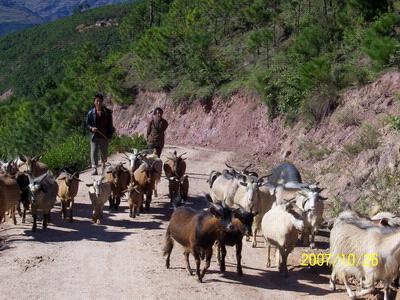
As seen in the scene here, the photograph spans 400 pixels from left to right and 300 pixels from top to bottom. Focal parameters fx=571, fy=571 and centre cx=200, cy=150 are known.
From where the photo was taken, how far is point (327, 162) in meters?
14.8

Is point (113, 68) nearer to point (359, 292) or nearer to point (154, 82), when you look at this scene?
point (154, 82)

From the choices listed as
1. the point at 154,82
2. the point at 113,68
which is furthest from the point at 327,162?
the point at 113,68

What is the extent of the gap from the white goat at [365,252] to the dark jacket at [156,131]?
271 inches

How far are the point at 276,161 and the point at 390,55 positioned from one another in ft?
17.0

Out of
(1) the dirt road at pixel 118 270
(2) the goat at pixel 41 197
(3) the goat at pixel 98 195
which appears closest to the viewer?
(1) the dirt road at pixel 118 270

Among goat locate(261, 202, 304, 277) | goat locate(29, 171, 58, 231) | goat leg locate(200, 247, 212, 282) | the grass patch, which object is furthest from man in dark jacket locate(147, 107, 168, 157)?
goat leg locate(200, 247, 212, 282)

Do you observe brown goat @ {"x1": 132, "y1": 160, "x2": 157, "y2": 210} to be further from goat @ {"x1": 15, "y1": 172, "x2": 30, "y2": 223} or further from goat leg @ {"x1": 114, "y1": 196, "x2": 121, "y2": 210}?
goat @ {"x1": 15, "y1": 172, "x2": 30, "y2": 223}

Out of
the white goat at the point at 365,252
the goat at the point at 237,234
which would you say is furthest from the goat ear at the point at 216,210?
the white goat at the point at 365,252

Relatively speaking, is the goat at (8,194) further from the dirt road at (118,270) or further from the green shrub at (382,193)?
the green shrub at (382,193)

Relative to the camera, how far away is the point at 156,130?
14.0 m

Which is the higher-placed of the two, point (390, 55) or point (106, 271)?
point (390, 55)

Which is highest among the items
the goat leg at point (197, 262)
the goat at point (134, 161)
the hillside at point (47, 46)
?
the hillside at point (47, 46)
